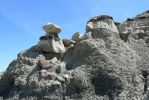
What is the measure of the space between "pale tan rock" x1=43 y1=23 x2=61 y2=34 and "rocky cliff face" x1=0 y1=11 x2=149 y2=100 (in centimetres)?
71

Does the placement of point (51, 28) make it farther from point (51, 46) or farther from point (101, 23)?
point (101, 23)

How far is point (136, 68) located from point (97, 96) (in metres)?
1.24

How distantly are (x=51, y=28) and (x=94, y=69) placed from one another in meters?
2.54

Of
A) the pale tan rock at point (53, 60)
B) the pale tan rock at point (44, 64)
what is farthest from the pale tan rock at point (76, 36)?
the pale tan rock at point (44, 64)

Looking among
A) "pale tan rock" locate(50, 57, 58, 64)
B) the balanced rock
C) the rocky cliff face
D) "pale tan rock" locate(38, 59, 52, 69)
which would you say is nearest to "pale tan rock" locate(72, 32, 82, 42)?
the balanced rock

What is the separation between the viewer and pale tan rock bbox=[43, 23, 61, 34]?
499 inches

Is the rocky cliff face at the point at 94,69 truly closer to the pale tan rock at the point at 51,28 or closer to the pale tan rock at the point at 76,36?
the pale tan rock at the point at 76,36

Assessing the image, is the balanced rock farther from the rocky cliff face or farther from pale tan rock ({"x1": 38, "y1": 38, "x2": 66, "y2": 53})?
the rocky cliff face

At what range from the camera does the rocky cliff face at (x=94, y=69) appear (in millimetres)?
10383

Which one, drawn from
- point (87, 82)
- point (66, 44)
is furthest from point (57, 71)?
point (66, 44)

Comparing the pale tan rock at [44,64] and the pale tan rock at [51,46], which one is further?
the pale tan rock at [51,46]

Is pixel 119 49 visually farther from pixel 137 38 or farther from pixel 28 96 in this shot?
pixel 28 96

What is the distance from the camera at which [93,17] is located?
40.8ft

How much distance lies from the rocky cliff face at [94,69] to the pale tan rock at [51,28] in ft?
2.32
